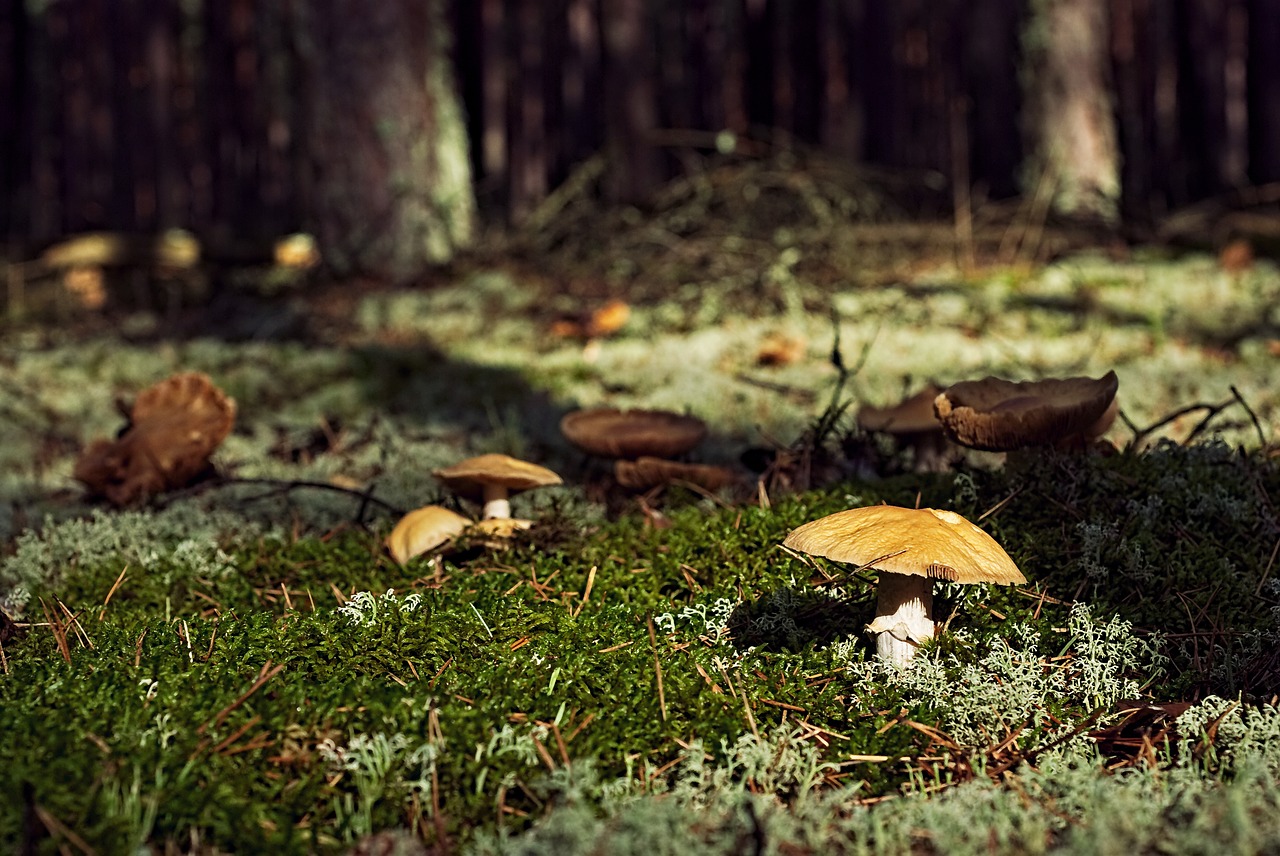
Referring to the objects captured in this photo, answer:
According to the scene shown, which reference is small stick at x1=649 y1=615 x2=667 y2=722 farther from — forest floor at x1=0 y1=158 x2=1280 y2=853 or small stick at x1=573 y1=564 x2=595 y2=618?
small stick at x1=573 y1=564 x2=595 y2=618

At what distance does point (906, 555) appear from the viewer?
79.3 inches

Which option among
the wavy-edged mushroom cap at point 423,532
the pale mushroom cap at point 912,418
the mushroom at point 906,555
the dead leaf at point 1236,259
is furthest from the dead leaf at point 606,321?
the dead leaf at point 1236,259

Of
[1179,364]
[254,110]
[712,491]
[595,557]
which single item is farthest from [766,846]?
[254,110]

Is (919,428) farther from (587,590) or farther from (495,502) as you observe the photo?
(495,502)

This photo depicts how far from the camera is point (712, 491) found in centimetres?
356

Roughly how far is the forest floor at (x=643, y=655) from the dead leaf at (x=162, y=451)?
4.0 inches

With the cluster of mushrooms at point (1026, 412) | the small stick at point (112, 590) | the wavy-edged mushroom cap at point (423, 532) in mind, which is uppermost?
the cluster of mushrooms at point (1026, 412)

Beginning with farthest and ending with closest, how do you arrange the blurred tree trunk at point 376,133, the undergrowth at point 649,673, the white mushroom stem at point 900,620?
the blurred tree trunk at point 376,133 → the white mushroom stem at point 900,620 → the undergrowth at point 649,673

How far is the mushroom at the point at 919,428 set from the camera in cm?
344

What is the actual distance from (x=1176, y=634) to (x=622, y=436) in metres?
1.86

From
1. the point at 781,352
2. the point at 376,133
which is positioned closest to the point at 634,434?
the point at 781,352

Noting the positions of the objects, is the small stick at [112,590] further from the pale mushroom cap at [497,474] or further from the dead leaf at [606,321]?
the dead leaf at [606,321]

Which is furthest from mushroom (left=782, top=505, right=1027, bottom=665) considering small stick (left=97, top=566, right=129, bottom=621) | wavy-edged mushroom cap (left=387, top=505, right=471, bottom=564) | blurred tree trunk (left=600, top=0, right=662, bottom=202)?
blurred tree trunk (left=600, top=0, right=662, bottom=202)

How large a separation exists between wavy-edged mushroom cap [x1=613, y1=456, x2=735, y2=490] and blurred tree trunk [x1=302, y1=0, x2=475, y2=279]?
489cm
